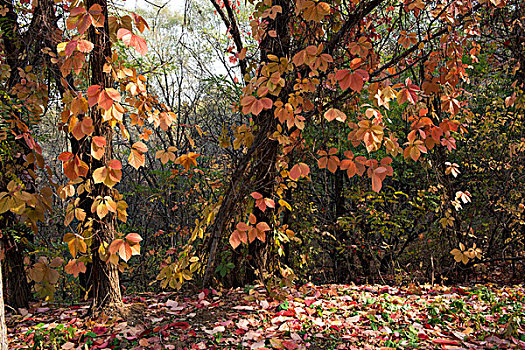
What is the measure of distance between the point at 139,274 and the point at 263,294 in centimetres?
372

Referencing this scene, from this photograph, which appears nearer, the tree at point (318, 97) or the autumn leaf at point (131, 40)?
the autumn leaf at point (131, 40)

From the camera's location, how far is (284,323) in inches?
86.4

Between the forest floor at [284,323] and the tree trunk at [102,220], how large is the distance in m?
0.14

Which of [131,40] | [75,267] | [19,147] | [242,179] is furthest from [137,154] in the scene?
[19,147]

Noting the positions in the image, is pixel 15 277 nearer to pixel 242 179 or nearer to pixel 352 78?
pixel 242 179

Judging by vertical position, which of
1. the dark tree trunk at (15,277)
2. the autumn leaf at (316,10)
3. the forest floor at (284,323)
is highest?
the autumn leaf at (316,10)

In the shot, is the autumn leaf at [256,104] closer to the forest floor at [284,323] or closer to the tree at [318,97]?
the tree at [318,97]

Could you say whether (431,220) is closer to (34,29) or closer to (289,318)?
(289,318)

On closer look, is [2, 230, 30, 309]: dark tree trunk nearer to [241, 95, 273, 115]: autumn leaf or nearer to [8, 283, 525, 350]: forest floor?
[8, 283, 525, 350]: forest floor

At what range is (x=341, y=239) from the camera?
15.6 ft

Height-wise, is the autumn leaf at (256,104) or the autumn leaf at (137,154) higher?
the autumn leaf at (256,104)

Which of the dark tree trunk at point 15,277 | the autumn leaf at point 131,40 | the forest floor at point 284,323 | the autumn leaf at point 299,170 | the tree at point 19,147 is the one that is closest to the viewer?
the autumn leaf at point 131,40

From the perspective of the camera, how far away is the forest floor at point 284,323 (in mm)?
1958

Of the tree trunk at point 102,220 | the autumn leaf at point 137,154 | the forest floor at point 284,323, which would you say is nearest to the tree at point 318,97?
the forest floor at point 284,323
